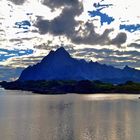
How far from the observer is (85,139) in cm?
8488

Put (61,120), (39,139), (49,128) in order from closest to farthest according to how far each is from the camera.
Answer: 1. (39,139)
2. (49,128)
3. (61,120)

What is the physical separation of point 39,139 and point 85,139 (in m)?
11.4

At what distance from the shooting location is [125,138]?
284ft

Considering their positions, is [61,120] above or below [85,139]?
below

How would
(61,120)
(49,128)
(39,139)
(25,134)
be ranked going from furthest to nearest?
1. (61,120)
2. (49,128)
3. (25,134)
4. (39,139)

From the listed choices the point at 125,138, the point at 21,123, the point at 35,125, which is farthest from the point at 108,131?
the point at 21,123

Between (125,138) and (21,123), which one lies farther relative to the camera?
(21,123)

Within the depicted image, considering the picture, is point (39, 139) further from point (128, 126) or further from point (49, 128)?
point (128, 126)

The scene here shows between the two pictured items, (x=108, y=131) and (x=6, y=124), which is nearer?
(x=108, y=131)

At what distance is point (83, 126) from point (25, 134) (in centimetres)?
2187

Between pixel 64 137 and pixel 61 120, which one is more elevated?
pixel 64 137

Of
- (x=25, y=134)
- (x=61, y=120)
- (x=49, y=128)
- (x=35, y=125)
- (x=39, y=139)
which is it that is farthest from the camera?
(x=61, y=120)

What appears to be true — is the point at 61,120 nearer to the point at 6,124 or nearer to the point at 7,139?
the point at 6,124

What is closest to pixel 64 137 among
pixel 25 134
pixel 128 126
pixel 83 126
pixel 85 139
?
pixel 85 139
